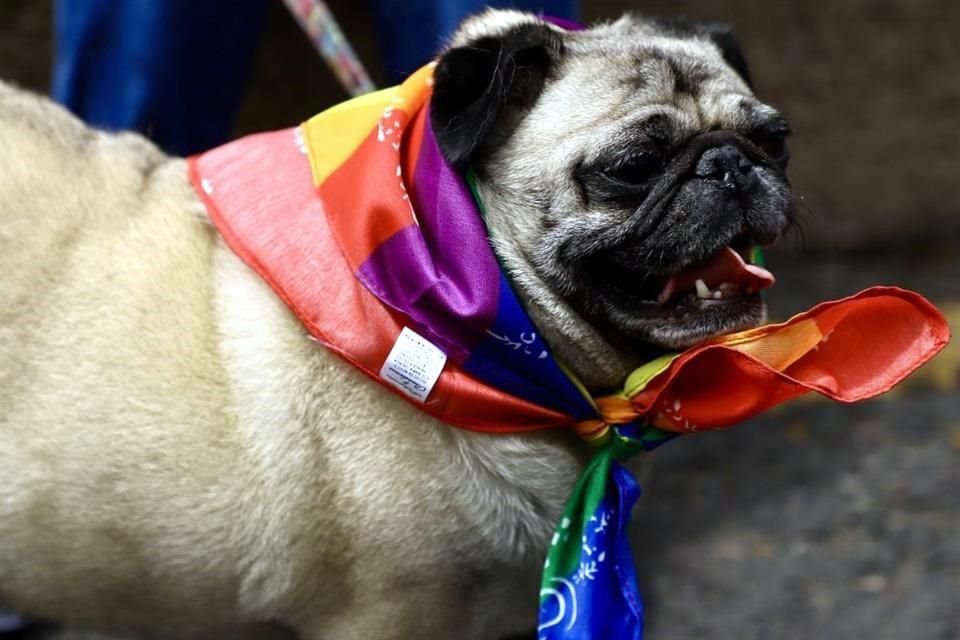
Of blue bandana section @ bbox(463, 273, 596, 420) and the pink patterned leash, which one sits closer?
blue bandana section @ bbox(463, 273, 596, 420)

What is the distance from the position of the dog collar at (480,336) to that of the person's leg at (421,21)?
0.46 metres

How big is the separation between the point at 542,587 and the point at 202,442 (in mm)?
547

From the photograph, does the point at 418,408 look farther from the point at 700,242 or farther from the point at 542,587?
the point at 700,242

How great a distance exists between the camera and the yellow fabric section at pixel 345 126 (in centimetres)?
169

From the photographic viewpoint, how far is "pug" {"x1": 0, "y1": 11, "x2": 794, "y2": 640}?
1.60m

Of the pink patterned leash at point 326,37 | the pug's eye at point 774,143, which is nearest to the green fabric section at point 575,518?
the pug's eye at point 774,143

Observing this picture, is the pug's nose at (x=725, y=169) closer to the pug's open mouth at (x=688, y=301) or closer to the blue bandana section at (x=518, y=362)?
the pug's open mouth at (x=688, y=301)

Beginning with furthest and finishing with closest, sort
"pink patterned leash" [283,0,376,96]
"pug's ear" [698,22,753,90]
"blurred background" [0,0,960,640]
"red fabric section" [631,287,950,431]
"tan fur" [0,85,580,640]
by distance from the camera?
"blurred background" [0,0,960,640] → "pink patterned leash" [283,0,376,96] → "pug's ear" [698,22,753,90] → "tan fur" [0,85,580,640] → "red fabric section" [631,287,950,431]

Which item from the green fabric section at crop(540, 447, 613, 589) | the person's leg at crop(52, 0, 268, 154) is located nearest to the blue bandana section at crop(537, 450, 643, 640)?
the green fabric section at crop(540, 447, 613, 589)

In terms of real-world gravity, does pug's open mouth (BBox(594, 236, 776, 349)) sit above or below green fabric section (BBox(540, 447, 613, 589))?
above

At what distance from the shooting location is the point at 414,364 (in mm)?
1576

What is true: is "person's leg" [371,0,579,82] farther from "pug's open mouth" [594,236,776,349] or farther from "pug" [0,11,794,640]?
"pug's open mouth" [594,236,776,349]

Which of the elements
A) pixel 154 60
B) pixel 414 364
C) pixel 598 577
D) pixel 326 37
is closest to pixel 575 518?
pixel 598 577

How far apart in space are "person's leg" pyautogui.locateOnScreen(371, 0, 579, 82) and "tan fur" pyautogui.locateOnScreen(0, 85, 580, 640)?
0.69 m
